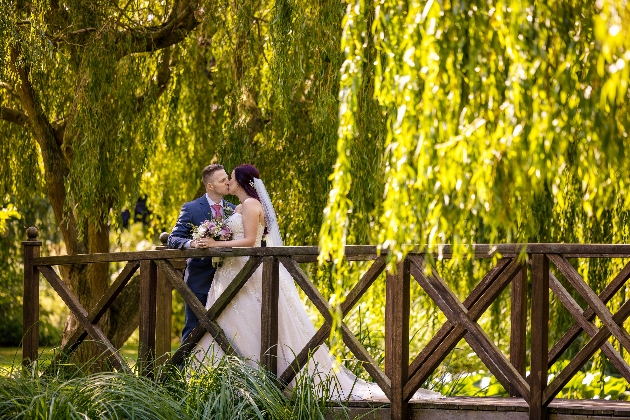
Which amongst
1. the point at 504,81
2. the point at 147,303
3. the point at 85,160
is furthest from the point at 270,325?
the point at 504,81

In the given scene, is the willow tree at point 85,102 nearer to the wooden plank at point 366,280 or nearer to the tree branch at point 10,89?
the tree branch at point 10,89

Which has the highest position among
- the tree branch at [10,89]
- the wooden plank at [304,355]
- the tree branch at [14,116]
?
the tree branch at [10,89]

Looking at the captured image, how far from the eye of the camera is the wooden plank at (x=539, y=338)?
5262 mm

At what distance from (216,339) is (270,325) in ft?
1.11

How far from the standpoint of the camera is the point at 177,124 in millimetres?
8695

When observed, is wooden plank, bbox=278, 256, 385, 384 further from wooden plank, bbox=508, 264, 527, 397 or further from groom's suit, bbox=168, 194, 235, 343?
wooden plank, bbox=508, 264, 527, 397

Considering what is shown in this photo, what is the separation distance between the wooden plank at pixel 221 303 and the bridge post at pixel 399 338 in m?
0.86

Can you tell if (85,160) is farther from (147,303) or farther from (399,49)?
(399,49)

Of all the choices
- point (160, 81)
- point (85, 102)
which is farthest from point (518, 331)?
point (160, 81)

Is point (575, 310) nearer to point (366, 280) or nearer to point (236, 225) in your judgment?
point (366, 280)

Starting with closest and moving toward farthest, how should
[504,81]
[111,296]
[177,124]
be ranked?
[504,81], [111,296], [177,124]

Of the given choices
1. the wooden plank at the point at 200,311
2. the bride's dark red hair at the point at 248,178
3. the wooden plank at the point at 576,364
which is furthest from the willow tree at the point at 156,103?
the wooden plank at the point at 576,364

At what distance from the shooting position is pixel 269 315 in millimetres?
6047

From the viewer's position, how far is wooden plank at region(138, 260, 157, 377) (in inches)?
251
